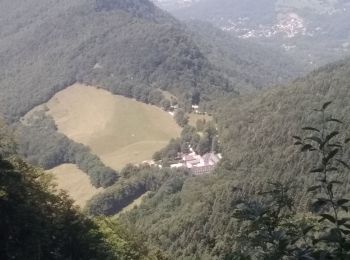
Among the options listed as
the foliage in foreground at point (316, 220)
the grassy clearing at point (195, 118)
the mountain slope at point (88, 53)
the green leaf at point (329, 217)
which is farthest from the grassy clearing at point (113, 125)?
the green leaf at point (329, 217)

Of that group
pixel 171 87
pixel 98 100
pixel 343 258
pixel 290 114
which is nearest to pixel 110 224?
pixel 343 258

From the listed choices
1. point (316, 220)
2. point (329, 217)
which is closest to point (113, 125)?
point (316, 220)

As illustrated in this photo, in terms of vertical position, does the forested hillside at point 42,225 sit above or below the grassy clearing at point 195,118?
above

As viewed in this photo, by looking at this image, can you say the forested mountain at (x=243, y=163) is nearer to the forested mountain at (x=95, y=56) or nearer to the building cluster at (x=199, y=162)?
the building cluster at (x=199, y=162)

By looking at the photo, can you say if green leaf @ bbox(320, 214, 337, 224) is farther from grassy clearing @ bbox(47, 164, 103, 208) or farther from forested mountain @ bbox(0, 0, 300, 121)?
forested mountain @ bbox(0, 0, 300, 121)

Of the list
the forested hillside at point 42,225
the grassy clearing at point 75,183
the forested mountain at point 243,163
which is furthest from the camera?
the grassy clearing at point 75,183
